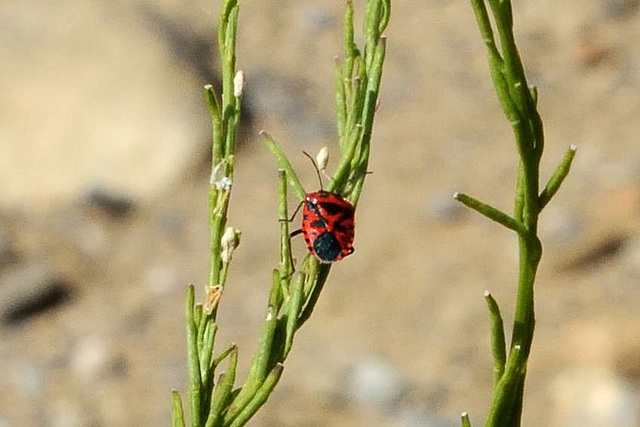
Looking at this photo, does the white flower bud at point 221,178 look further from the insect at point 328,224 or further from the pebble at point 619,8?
the pebble at point 619,8

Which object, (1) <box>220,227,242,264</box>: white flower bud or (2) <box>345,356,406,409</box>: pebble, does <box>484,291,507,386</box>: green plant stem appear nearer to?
(1) <box>220,227,242,264</box>: white flower bud

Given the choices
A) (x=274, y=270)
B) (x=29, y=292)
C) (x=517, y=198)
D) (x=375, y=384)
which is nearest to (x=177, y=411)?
(x=274, y=270)

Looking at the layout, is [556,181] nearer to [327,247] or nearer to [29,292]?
[327,247]

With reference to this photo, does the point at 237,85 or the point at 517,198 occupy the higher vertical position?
the point at 237,85

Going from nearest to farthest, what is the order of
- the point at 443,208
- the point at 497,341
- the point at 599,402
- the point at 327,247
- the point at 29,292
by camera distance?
1. the point at 497,341
2. the point at 327,247
3. the point at 599,402
4. the point at 29,292
5. the point at 443,208

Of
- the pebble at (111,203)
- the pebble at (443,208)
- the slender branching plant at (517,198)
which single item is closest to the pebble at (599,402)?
the pebble at (443,208)

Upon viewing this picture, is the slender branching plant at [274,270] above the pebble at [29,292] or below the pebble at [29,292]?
below
